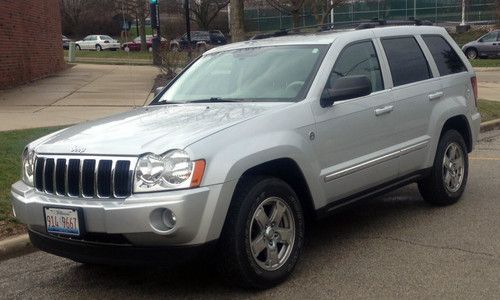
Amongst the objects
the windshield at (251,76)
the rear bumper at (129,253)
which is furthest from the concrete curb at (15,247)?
the windshield at (251,76)

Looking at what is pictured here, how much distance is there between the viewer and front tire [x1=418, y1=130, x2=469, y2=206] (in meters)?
6.45

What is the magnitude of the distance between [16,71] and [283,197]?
15.9 meters

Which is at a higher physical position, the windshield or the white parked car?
the windshield

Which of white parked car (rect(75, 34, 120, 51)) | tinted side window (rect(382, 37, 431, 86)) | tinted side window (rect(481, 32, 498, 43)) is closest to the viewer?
tinted side window (rect(382, 37, 431, 86))

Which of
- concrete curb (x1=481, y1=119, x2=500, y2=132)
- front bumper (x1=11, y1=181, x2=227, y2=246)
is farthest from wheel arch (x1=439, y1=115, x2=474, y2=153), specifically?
concrete curb (x1=481, y1=119, x2=500, y2=132)

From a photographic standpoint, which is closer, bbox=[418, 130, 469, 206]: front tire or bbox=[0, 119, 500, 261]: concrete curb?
bbox=[0, 119, 500, 261]: concrete curb

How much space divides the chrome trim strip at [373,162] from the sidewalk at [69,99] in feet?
24.3

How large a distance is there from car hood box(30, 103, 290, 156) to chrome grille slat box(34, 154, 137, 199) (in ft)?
0.19

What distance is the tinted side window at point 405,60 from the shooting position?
19.8ft

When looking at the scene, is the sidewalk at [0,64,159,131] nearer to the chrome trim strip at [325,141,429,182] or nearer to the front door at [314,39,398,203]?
the front door at [314,39,398,203]

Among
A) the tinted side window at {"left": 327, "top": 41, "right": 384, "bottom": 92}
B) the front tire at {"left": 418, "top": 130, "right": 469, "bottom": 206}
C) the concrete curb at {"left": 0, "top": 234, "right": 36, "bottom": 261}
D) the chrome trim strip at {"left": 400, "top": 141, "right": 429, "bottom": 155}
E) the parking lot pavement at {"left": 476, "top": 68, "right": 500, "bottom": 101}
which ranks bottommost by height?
the parking lot pavement at {"left": 476, "top": 68, "right": 500, "bottom": 101}

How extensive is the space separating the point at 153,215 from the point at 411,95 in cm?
304

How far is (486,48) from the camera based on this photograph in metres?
36.0

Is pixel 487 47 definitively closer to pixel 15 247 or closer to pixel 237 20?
pixel 237 20
